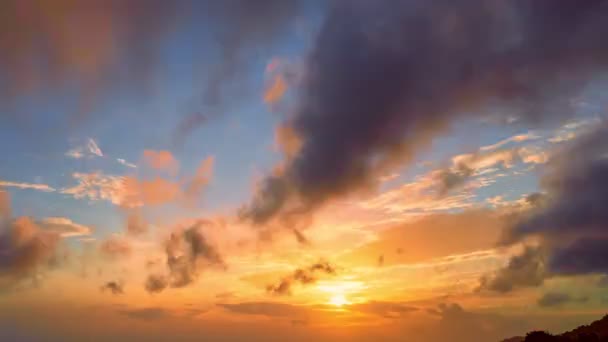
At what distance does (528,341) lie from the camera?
170500 millimetres

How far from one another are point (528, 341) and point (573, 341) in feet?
61.2

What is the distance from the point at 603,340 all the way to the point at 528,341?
2929 centimetres

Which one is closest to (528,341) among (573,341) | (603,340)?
(573,341)

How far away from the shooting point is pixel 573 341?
171750mm

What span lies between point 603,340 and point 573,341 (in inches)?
429

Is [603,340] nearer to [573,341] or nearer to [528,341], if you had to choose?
[573,341]
